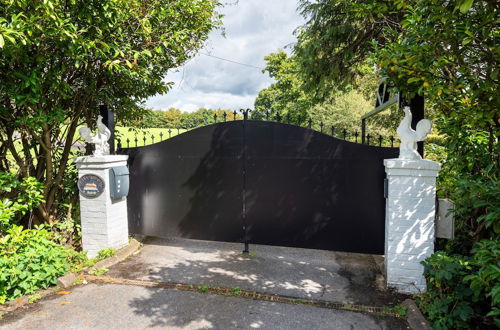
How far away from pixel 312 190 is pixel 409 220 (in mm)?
1295

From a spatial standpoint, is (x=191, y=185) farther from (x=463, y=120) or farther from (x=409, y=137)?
(x=463, y=120)

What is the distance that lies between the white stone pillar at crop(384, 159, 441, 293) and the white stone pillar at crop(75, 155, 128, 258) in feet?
12.8

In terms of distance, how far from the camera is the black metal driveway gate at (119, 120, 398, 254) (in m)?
4.14

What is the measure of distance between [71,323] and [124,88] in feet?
12.4

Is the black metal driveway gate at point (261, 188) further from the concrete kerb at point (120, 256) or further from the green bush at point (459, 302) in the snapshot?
the green bush at point (459, 302)

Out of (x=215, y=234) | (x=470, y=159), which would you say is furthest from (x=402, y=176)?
(x=215, y=234)

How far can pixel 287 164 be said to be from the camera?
4.45 metres

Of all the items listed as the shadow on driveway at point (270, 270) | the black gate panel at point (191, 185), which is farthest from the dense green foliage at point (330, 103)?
the shadow on driveway at point (270, 270)

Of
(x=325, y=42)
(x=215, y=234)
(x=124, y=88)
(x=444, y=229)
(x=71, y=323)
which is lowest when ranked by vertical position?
(x=71, y=323)

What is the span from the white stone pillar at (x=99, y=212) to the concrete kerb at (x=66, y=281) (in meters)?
0.20

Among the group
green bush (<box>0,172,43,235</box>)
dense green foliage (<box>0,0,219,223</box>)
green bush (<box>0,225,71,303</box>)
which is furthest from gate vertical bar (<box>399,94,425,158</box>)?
green bush (<box>0,172,43,235</box>)

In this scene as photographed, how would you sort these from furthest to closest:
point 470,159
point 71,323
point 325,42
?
point 325,42 → point 470,159 → point 71,323

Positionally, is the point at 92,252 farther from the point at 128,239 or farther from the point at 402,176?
the point at 402,176

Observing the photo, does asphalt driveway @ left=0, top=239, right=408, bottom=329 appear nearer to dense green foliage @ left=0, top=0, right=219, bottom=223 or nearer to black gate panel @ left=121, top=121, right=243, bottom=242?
black gate panel @ left=121, top=121, right=243, bottom=242
